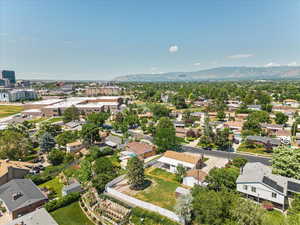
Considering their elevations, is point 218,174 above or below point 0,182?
above

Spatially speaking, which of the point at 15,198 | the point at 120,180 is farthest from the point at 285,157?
the point at 15,198

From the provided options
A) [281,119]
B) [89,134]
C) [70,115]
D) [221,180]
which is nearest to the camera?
[221,180]

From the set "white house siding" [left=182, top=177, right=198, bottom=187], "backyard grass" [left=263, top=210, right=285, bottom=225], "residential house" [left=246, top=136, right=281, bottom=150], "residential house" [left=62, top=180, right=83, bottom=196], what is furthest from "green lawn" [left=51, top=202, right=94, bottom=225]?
"residential house" [left=246, top=136, right=281, bottom=150]

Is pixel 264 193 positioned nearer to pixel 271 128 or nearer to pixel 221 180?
pixel 221 180

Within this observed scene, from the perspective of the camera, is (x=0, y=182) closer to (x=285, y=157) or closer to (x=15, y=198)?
(x=15, y=198)

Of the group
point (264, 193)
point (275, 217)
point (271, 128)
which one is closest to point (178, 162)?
point (264, 193)

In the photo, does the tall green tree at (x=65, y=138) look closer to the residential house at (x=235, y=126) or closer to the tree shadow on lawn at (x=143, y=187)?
the tree shadow on lawn at (x=143, y=187)

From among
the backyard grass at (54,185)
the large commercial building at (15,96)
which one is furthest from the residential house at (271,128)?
the large commercial building at (15,96)
